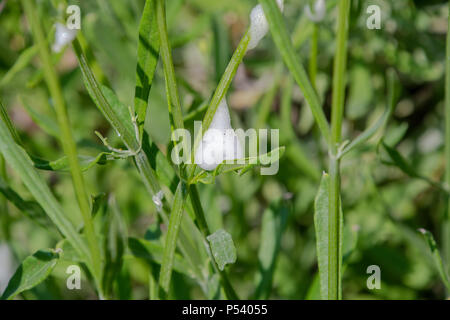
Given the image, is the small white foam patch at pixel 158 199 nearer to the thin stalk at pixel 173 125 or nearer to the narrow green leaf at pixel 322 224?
the thin stalk at pixel 173 125

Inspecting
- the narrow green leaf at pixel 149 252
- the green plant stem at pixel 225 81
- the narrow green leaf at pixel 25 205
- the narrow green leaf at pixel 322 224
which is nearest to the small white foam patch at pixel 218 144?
the green plant stem at pixel 225 81

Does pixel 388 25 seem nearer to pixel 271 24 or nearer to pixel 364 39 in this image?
pixel 364 39

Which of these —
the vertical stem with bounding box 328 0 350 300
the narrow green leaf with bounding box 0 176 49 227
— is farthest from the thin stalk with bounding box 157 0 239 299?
the narrow green leaf with bounding box 0 176 49 227

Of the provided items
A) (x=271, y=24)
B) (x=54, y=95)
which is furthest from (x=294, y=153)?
(x=54, y=95)

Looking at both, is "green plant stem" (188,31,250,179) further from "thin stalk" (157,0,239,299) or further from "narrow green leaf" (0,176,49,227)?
"narrow green leaf" (0,176,49,227)

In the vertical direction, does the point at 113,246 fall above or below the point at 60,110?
below

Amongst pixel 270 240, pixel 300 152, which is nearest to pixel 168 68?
pixel 270 240

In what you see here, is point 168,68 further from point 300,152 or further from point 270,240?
point 300,152
